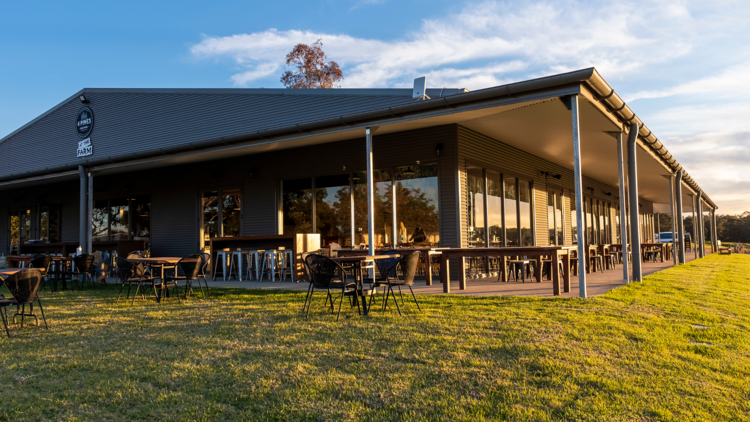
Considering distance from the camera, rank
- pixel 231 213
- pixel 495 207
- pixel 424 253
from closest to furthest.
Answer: pixel 424 253 → pixel 495 207 → pixel 231 213

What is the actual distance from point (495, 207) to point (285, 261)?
187 inches

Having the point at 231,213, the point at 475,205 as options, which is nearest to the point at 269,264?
the point at 231,213

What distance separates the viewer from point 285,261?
30.7ft

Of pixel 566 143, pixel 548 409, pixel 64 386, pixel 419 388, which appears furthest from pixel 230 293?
pixel 566 143

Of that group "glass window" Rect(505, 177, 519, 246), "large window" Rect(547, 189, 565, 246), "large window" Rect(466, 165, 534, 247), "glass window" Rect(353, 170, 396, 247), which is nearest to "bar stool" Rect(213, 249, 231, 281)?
"glass window" Rect(353, 170, 396, 247)

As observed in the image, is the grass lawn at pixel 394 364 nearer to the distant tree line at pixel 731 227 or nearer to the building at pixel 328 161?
the building at pixel 328 161

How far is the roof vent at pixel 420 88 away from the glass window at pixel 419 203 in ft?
4.79

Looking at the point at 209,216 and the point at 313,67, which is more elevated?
the point at 313,67

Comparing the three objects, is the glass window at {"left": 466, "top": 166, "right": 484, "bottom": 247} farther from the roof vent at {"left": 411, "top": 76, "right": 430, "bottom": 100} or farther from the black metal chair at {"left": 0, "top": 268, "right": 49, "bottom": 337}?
the black metal chair at {"left": 0, "top": 268, "right": 49, "bottom": 337}

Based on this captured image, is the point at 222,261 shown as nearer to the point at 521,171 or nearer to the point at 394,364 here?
the point at 521,171

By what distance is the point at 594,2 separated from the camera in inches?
355

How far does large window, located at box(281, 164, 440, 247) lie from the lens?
31.0 ft

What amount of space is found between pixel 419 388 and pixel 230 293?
5335 mm

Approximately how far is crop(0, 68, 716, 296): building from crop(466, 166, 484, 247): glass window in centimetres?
6
